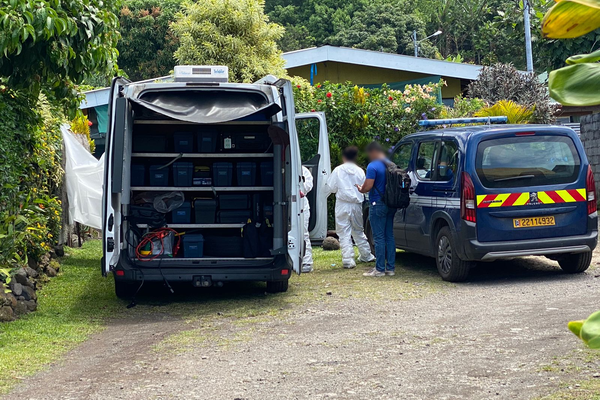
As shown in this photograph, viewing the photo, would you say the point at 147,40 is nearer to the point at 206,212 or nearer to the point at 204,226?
the point at 206,212

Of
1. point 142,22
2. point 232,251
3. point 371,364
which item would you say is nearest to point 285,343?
point 371,364

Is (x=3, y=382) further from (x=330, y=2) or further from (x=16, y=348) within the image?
(x=330, y=2)

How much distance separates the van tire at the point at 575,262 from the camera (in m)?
9.55

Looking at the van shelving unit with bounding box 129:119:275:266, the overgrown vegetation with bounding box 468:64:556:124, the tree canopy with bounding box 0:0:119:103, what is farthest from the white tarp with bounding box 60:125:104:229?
the overgrown vegetation with bounding box 468:64:556:124

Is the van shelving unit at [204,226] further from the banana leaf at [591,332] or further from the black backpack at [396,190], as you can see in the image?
the banana leaf at [591,332]

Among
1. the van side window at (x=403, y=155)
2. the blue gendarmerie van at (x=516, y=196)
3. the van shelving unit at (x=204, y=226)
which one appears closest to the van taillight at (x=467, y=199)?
the blue gendarmerie van at (x=516, y=196)

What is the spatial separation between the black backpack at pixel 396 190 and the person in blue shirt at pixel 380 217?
13cm

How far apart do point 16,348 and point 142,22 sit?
95.9 ft

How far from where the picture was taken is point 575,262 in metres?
9.65

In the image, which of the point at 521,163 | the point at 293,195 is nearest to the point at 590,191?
the point at 521,163

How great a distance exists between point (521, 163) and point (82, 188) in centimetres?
703

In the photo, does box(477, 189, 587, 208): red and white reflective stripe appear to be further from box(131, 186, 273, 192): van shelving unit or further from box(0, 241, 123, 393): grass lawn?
box(0, 241, 123, 393): grass lawn

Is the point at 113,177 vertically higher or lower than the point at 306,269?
higher

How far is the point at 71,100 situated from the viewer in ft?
29.6
